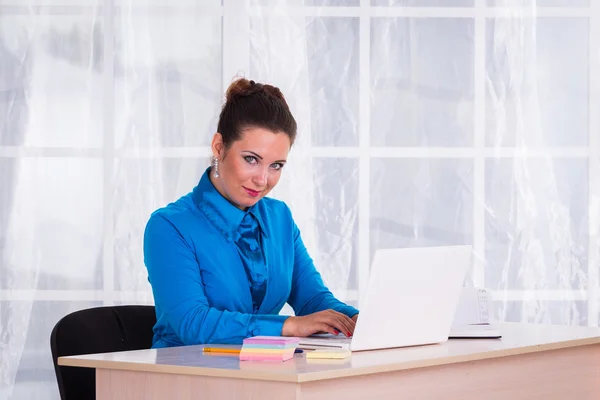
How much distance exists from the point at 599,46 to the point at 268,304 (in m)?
1.85

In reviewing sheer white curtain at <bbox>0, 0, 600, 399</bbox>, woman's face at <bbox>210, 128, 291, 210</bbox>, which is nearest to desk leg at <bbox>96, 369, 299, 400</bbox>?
woman's face at <bbox>210, 128, 291, 210</bbox>

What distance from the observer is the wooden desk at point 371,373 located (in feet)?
5.25

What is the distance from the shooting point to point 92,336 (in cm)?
223

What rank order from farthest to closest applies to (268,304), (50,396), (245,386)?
(50,396) → (268,304) → (245,386)

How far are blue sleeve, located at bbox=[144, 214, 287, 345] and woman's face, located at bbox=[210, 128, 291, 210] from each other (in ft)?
Result: 0.65

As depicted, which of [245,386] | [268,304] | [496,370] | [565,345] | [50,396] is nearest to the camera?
[245,386]

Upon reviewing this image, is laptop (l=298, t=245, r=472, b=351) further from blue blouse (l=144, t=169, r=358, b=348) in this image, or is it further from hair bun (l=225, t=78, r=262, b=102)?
hair bun (l=225, t=78, r=262, b=102)

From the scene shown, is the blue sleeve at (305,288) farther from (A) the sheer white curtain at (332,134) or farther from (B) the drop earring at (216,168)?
(A) the sheer white curtain at (332,134)

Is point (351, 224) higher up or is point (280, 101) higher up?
point (280, 101)

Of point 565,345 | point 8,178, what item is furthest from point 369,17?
point 565,345

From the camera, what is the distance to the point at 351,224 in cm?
353

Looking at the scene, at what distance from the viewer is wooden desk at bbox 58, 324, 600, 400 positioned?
160cm

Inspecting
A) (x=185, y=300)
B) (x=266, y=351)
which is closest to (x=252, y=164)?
(x=185, y=300)

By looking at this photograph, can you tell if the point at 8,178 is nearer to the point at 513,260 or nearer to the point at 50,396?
the point at 50,396
